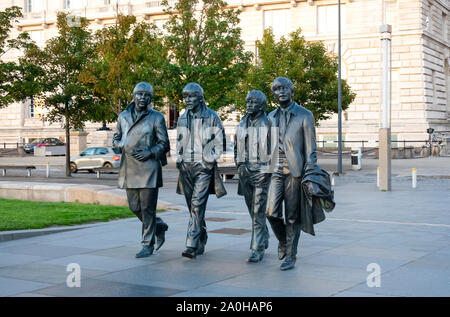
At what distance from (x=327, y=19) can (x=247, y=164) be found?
42.8 m

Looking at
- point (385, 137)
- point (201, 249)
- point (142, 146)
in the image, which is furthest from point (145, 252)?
point (385, 137)

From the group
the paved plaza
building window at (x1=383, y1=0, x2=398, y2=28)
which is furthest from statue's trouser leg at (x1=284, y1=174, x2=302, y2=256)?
building window at (x1=383, y1=0, x2=398, y2=28)

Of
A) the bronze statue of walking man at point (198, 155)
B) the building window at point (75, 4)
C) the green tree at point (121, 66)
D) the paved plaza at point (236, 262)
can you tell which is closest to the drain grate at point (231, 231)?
the paved plaza at point (236, 262)

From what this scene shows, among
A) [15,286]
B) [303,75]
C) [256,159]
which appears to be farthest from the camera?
[303,75]

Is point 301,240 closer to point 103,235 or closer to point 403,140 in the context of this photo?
point 103,235

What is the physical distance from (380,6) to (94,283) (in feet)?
144

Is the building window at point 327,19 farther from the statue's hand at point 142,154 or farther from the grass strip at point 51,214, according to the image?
the statue's hand at point 142,154

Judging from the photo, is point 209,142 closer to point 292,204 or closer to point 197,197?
point 197,197

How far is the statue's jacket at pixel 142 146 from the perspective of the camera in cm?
821

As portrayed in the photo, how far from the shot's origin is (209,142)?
26.8 ft

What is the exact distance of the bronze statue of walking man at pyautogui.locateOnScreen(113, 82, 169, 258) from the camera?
8203 mm

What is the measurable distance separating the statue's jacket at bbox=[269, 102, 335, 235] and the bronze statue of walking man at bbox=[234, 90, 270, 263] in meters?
0.47
